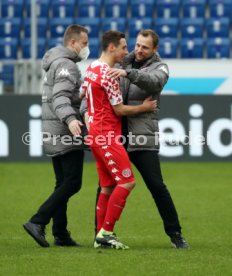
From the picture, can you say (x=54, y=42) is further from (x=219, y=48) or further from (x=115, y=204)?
(x=115, y=204)

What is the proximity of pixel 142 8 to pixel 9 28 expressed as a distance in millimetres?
3174

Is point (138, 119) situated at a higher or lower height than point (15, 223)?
higher

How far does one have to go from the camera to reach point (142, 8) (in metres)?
25.6

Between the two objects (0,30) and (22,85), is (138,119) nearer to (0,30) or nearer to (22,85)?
(22,85)

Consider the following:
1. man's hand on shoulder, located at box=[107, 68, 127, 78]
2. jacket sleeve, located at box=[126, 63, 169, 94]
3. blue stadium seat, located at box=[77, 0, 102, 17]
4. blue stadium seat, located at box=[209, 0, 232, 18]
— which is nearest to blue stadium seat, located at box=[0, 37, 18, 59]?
blue stadium seat, located at box=[77, 0, 102, 17]

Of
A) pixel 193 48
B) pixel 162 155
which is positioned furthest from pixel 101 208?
pixel 193 48

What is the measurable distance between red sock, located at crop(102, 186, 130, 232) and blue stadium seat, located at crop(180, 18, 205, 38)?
1616 cm

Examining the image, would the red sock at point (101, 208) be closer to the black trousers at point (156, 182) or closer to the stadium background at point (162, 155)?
the stadium background at point (162, 155)

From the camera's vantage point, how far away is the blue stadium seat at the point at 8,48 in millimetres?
25094

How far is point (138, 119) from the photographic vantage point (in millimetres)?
9586

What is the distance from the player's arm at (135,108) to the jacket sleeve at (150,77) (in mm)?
105

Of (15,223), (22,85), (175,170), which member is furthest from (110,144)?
(22,85)

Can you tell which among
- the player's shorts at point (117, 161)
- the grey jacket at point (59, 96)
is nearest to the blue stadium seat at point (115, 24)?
the grey jacket at point (59, 96)

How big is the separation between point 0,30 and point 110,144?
1676 cm
